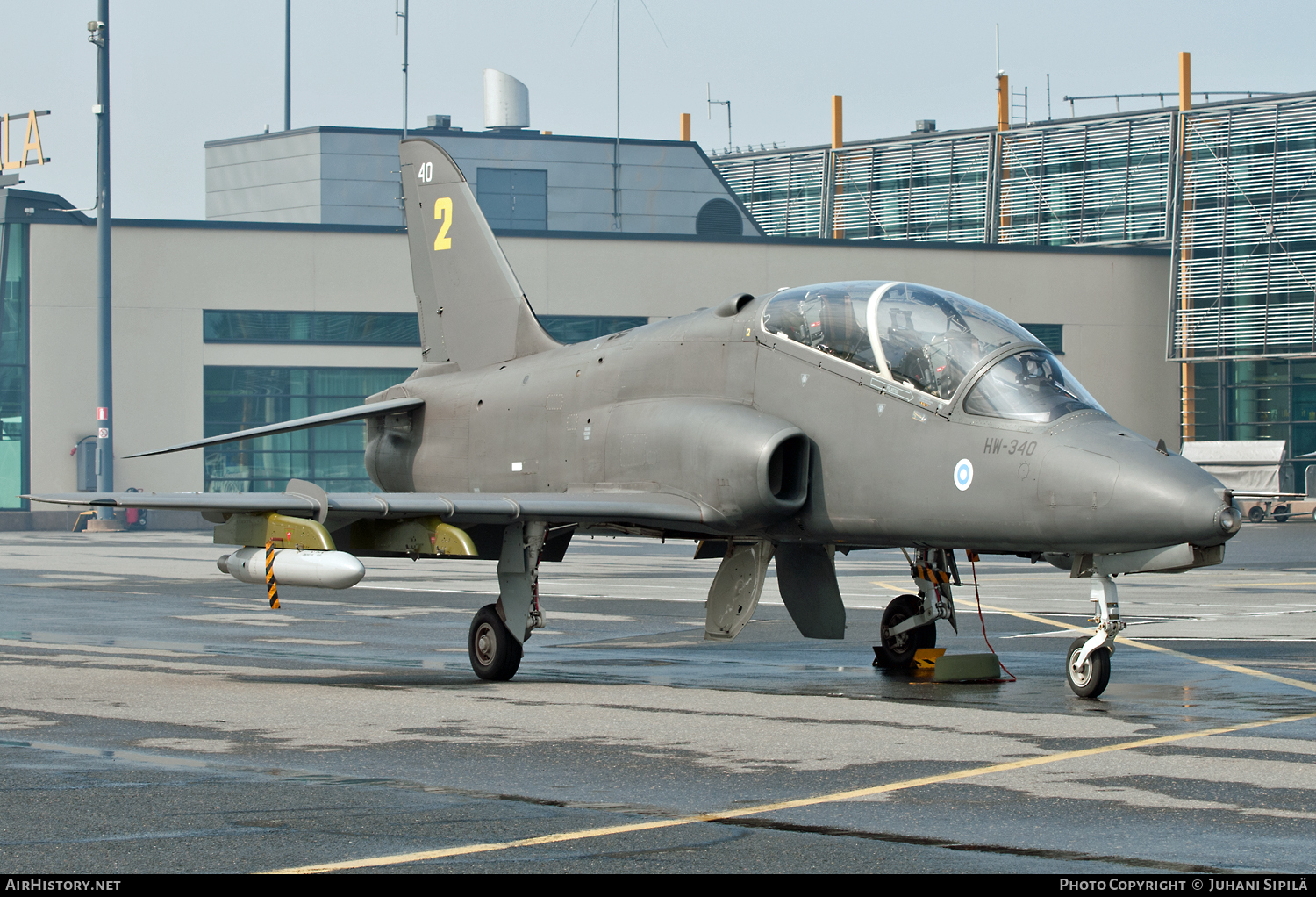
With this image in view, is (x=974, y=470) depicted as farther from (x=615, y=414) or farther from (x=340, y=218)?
(x=340, y=218)

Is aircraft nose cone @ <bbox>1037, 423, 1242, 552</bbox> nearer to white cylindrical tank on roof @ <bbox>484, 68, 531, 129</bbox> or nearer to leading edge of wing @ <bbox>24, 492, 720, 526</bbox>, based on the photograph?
leading edge of wing @ <bbox>24, 492, 720, 526</bbox>

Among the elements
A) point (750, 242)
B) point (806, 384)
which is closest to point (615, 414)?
point (806, 384)

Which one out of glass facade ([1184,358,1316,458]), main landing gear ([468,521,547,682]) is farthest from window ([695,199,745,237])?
main landing gear ([468,521,547,682])

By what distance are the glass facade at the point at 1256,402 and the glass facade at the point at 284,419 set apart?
28.6 m

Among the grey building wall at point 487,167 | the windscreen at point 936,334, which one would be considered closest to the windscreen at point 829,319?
the windscreen at point 936,334

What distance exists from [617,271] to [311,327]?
401 inches

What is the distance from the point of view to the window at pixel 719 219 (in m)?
67.8

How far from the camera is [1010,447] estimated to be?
10992 millimetres

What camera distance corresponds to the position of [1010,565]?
3091 cm

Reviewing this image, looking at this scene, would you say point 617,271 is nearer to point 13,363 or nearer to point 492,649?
point 13,363

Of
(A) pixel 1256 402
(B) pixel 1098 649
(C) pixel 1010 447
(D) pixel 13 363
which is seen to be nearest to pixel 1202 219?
(A) pixel 1256 402

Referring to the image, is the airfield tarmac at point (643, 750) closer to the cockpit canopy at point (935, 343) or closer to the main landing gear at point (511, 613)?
the main landing gear at point (511, 613)

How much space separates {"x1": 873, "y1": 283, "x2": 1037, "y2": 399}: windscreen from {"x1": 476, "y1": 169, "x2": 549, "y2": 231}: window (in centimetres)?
5459

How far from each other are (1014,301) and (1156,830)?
50.3 meters
